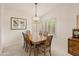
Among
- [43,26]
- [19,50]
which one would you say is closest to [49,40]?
[43,26]

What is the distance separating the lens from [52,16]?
180 centimetres

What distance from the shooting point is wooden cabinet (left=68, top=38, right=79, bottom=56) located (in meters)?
1.77

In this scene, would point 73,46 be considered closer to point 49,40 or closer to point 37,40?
point 49,40

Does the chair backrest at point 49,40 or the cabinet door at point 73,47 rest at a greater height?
the chair backrest at point 49,40

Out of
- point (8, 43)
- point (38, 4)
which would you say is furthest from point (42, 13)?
point (8, 43)

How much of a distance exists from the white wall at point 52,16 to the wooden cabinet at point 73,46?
0.18ft

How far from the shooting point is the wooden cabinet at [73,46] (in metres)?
1.77

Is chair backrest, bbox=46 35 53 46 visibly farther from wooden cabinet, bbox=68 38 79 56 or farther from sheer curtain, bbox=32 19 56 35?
wooden cabinet, bbox=68 38 79 56

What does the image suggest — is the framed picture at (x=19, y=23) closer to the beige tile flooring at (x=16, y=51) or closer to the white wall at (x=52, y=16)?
the white wall at (x=52, y=16)

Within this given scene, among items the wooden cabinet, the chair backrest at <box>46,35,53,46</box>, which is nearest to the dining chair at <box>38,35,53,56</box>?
the chair backrest at <box>46,35,53,46</box>

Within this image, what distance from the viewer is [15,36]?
181 centimetres

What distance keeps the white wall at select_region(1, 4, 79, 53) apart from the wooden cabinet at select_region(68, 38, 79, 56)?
6 centimetres

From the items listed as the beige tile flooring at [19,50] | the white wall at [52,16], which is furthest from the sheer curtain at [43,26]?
the beige tile flooring at [19,50]

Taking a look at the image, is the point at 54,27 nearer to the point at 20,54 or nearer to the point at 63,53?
the point at 63,53
